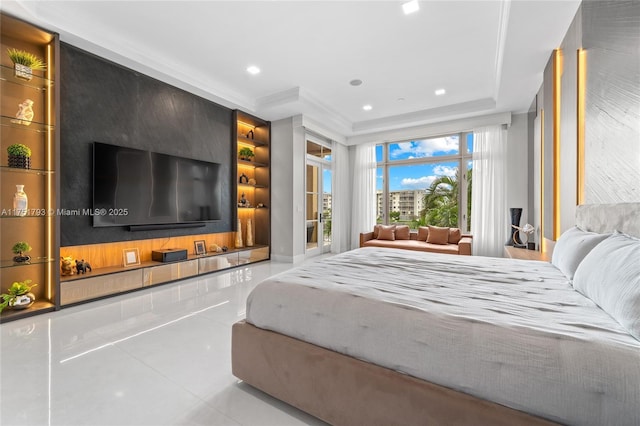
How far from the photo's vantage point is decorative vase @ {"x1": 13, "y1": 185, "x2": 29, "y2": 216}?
8.84 ft

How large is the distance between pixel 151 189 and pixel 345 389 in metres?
3.65

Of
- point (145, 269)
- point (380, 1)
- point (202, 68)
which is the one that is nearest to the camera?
point (380, 1)

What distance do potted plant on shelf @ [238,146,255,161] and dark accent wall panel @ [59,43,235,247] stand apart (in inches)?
27.4

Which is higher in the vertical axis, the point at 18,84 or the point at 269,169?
the point at 18,84

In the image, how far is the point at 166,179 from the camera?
→ 399 cm

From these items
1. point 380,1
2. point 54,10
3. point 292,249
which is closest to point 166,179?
point 54,10

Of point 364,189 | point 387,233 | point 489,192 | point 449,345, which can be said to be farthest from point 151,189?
point 489,192

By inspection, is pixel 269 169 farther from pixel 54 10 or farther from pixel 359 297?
pixel 359 297

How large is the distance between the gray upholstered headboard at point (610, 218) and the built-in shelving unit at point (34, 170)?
14.9ft

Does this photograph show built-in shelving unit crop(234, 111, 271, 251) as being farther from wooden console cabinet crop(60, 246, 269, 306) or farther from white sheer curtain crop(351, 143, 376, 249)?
white sheer curtain crop(351, 143, 376, 249)

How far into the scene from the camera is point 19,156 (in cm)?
272

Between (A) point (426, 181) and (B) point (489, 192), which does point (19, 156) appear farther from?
(B) point (489, 192)

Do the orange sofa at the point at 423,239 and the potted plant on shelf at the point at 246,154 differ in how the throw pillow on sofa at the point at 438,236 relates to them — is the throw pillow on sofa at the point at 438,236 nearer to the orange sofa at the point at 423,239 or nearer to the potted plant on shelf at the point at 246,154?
the orange sofa at the point at 423,239

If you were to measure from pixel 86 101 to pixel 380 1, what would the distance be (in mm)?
3388
